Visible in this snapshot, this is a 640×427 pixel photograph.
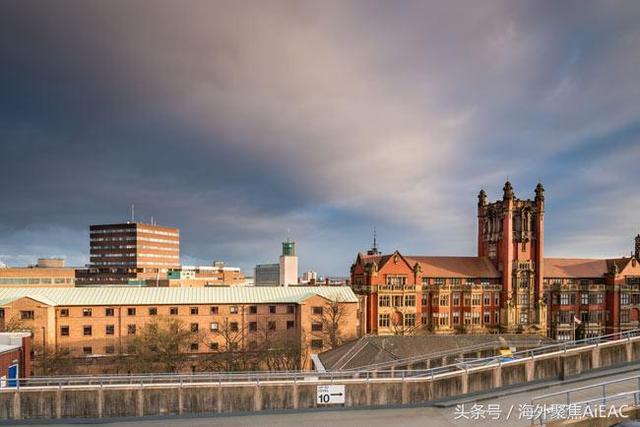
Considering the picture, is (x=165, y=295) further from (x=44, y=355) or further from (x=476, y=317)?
(x=476, y=317)

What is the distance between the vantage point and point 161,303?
194 feet

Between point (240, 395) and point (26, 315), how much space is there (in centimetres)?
5016

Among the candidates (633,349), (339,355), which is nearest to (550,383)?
(633,349)

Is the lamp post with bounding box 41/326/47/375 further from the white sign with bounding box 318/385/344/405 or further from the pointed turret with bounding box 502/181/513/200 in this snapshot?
the pointed turret with bounding box 502/181/513/200

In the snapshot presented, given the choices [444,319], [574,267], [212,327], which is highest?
[574,267]

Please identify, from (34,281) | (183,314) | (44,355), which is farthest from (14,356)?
(34,281)

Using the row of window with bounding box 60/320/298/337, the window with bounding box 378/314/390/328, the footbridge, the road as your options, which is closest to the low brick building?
the footbridge

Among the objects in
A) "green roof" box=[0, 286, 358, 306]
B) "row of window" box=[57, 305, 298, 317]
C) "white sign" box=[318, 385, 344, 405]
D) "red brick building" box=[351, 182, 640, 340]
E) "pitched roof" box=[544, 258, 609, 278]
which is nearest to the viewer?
"white sign" box=[318, 385, 344, 405]

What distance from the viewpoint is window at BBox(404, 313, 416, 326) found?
75.5 metres

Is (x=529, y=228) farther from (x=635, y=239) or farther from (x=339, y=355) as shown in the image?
(x=339, y=355)

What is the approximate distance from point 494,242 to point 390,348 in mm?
59858

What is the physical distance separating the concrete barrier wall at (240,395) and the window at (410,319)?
56.4 m

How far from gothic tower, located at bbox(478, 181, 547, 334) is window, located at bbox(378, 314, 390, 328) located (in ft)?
81.6

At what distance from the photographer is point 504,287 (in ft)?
270
